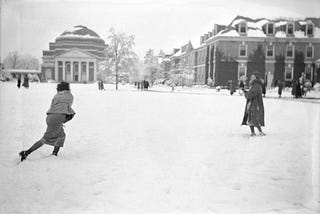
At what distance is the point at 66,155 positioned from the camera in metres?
2.22

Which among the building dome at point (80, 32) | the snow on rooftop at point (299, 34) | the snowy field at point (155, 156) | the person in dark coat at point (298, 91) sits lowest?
the snowy field at point (155, 156)

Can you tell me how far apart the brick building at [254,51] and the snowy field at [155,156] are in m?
0.20

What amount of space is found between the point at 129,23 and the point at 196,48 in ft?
1.60

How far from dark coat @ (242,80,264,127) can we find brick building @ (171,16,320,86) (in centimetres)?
9

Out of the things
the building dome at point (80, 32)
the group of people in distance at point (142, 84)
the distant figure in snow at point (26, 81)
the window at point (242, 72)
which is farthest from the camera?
the window at point (242, 72)

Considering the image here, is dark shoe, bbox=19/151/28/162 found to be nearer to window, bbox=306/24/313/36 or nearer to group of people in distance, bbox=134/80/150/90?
group of people in distance, bbox=134/80/150/90

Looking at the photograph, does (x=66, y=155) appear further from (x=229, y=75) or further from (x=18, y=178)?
(x=229, y=75)

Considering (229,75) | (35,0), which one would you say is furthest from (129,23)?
(229,75)

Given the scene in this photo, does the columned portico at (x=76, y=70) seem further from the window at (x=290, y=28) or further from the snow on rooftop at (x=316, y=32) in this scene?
the snow on rooftop at (x=316, y=32)

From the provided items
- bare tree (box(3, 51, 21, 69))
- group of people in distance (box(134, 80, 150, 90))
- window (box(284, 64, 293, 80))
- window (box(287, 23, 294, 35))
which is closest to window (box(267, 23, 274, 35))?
window (box(287, 23, 294, 35))

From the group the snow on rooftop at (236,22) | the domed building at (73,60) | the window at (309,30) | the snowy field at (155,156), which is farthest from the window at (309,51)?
the domed building at (73,60)

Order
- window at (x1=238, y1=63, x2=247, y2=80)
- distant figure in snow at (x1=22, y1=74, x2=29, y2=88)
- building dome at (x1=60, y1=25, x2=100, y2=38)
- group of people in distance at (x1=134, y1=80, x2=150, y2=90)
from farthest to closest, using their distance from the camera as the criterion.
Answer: window at (x1=238, y1=63, x2=247, y2=80) < building dome at (x1=60, y1=25, x2=100, y2=38) < group of people in distance at (x1=134, y1=80, x2=150, y2=90) < distant figure in snow at (x1=22, y1=74, x2=29, y2=88)

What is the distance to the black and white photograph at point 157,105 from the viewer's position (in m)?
1.96

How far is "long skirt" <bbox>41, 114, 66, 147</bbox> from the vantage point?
2.11m
